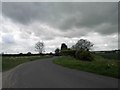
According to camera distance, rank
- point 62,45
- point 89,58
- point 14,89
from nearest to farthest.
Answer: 1. point 14,89
2. point 89,58
3. point 62,45

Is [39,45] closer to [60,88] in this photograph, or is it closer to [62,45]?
[62,45]

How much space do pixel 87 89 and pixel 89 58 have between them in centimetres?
2942

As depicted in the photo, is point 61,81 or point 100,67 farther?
point 100,67

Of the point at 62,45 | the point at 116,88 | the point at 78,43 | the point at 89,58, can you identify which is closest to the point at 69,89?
the point at 116,88

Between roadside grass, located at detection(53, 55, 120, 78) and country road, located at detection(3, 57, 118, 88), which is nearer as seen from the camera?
country road, located at detection(3, 57, 118, 88)

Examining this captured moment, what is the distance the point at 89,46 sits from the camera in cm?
10925

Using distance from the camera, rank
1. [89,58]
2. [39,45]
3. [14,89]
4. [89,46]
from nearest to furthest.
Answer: [14,89] → [89,58] → [89,46] → [39,45]

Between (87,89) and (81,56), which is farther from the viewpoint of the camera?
(81,56)

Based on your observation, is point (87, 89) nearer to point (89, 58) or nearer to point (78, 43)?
point (89, 58)

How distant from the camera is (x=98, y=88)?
331 inches

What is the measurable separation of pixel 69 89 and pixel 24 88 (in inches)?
91.6

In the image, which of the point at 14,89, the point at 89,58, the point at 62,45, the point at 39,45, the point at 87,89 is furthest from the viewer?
the point at 39,45

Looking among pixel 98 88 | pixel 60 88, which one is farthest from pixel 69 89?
pixel 98 88

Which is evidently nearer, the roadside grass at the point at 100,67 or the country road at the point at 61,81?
the country road at the point at 61,81
